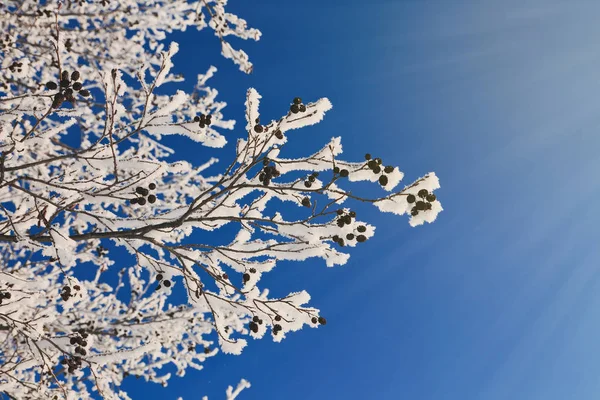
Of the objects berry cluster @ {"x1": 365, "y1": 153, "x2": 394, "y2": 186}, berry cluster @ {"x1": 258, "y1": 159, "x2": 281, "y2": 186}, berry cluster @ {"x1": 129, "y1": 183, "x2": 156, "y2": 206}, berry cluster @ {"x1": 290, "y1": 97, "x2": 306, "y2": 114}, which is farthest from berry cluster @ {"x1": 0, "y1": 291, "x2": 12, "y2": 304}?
berry cluster @ {"x1": 365, "y1": 153, "x2": 394, "y2": 186}

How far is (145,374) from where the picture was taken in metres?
7.04

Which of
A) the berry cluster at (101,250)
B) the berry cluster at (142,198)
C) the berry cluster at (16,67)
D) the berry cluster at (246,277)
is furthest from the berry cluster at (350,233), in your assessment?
the berry cluster at (101,250)

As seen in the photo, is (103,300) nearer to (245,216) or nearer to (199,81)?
(199,81)

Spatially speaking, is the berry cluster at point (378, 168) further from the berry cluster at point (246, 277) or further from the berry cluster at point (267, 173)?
the berry cluster at point (246, 277)

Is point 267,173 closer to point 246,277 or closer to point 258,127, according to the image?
point 258,127

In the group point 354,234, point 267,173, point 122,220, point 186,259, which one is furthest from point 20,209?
point 354,234

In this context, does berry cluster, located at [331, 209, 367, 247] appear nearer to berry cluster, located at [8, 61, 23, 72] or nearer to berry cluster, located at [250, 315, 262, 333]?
berry cluster, located at [250, 315, 262, 333]

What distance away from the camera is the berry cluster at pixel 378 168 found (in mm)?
2525

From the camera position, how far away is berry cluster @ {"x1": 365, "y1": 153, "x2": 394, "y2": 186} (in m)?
2.53

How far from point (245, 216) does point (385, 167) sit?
1.01 m

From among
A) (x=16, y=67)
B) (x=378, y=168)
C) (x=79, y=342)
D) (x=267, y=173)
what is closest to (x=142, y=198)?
(x=267, y=173)

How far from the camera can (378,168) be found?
2531 millimetres

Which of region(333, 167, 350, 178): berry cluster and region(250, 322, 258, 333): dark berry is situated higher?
region(333, 167, 350, 178): berry cluster

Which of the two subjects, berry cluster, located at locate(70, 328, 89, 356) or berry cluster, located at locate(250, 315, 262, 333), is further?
berry cluster, located at locate(70, 328, 89, 356)
